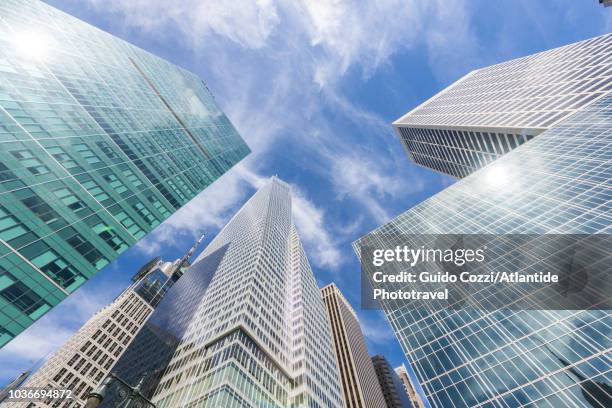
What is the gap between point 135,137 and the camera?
62062mm

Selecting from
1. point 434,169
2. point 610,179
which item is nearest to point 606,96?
point 610,179

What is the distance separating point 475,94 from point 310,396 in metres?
129

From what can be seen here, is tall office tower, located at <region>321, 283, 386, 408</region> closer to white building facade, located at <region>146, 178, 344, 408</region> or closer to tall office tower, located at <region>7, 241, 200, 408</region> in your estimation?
white building facade, located at <region>146, 178, 344, 408</region>

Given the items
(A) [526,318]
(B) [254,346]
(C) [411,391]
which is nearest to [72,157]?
(B) [254,346]

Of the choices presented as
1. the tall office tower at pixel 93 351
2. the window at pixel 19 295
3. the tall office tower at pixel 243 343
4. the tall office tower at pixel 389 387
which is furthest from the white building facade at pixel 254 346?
the tall office tower at pixel 389 387

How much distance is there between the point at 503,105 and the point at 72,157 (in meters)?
119

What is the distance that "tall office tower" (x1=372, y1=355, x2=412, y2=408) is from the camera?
130m

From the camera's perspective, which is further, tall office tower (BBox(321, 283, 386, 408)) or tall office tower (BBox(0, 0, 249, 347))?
tall office tower (BBox(321, 283, 386, 408))

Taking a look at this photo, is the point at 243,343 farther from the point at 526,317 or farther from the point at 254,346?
the point at 526,317

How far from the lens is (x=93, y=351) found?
9731 centimetres

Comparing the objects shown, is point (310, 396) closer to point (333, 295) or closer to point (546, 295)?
point (546, 295)

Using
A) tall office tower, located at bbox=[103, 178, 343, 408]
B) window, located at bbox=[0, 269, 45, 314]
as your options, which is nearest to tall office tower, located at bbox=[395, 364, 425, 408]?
tall office tower, located at bbox=[103, 178, 343, 408]

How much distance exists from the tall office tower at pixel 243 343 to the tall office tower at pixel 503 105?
3067 inches

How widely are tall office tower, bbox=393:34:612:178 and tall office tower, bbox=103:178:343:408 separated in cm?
7791
